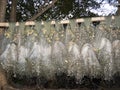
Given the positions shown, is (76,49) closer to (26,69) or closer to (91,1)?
(26,69)

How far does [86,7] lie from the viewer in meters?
7.13

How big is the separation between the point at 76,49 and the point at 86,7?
337 centimetres

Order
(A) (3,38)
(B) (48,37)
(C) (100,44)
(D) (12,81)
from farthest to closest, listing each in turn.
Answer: (D) (12,81), (A) (3,38), (B) (48,37), (C) (100,44)

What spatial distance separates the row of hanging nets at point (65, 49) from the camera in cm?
384

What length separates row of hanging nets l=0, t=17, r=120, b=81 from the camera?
3.84 meters

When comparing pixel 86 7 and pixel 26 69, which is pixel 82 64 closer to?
pixel 26 69

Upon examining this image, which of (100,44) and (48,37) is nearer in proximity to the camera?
(100,44)

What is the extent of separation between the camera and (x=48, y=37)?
4113 mm

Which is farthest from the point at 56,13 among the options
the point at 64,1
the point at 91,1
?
the point at 91,1

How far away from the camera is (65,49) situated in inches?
158

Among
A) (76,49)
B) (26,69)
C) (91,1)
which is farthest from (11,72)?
(91,1)

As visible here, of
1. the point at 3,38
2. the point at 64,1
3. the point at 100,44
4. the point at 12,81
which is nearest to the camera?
the point at 100,44

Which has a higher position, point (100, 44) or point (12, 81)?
point (100, 44)

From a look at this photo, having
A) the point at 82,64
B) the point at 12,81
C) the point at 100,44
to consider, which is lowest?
the point at 12,81
